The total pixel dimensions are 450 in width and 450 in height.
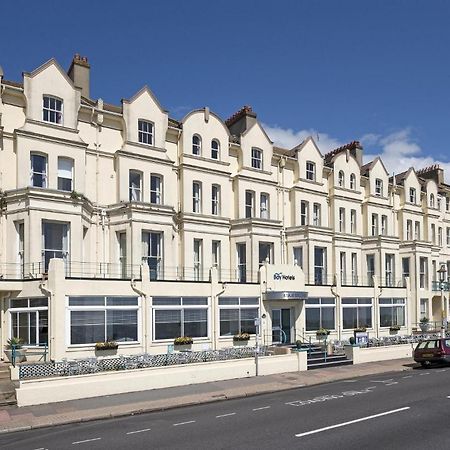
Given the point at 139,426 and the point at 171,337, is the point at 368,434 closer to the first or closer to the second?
the point at 139,426

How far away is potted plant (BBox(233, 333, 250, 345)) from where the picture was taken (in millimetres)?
31281

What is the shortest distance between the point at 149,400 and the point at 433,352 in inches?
625

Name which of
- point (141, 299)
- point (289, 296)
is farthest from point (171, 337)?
point (289, 296)

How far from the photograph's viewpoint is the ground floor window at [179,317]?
28109mm

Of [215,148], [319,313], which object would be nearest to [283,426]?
[319,313]

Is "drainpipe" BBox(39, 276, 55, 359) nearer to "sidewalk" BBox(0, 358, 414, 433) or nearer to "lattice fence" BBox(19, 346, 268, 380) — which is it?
"lattice fence" BBox(19, 346, 268, 380)

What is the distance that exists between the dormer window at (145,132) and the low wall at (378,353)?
614 inches

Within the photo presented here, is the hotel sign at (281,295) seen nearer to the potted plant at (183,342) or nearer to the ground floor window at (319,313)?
the ground floor window at (319,313)

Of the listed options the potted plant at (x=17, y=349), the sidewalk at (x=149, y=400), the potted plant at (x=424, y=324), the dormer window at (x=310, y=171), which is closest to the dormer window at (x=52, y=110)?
the potted plant at (x=17, y=349)

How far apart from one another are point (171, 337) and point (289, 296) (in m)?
7.76

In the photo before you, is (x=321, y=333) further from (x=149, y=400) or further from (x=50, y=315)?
(x=149, y=400)

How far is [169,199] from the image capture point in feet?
106

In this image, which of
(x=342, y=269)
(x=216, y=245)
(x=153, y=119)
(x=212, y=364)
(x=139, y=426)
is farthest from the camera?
(x=342, y=269)

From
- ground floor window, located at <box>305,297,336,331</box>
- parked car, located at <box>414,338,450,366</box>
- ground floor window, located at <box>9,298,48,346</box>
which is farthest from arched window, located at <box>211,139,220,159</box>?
parked car, located at <box>414,338,450,366</box>
